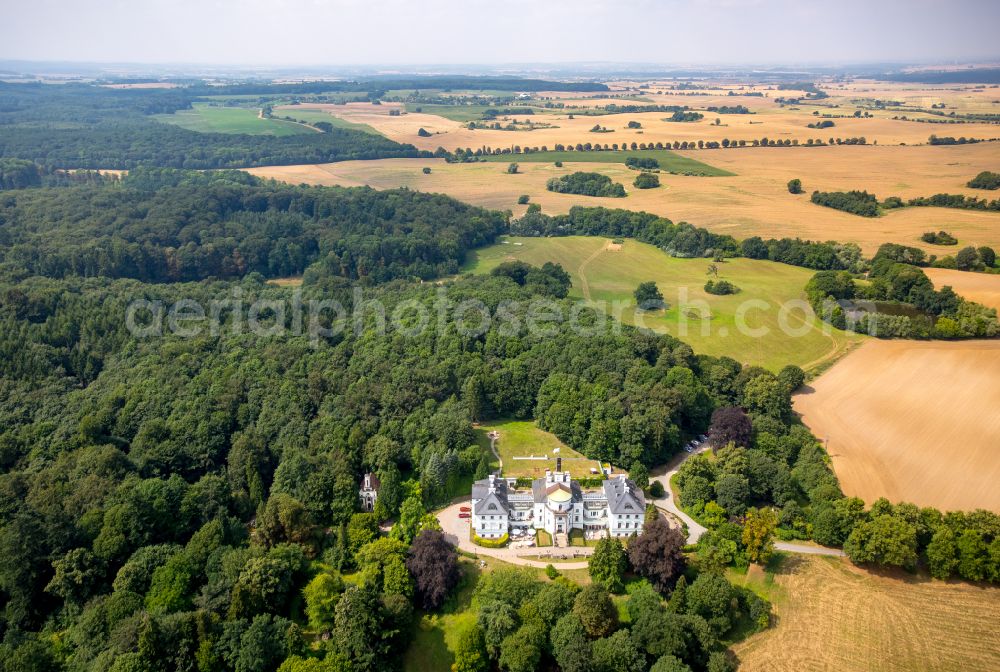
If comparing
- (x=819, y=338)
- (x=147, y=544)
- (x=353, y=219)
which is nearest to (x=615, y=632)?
(x=147, y=544)

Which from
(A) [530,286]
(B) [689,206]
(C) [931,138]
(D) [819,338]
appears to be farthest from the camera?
(C) [931,138]

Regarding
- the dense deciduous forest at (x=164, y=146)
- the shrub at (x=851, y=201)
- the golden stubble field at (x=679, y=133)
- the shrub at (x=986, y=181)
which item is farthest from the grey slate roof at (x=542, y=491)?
the golden stubble field at (x=679, y=133)

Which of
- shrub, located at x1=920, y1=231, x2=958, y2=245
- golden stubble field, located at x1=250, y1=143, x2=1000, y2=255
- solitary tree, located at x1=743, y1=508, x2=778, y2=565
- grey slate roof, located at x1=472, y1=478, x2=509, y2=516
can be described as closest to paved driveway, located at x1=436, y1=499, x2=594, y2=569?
grey slate roof, located at x1=472, y1=478, x2=509, y2=516

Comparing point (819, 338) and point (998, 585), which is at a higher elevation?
point (819, 338)

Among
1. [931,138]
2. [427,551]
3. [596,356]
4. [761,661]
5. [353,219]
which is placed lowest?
[761,661]

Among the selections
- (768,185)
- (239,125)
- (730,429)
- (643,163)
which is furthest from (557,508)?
(239,125)

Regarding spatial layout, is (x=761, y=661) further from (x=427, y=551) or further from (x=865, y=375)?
(x=865, y=375)

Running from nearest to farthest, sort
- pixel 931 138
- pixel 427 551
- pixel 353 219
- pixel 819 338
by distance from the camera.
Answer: pixel 427 551 < pixel 819 338 < pixel 353 219 < pixel 931 138

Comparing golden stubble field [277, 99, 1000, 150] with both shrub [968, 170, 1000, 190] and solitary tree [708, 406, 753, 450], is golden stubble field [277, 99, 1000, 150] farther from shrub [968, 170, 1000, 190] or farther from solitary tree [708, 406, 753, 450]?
solitary tree [708, 406, 753, 450]

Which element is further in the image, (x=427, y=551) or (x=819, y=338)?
(x=819, y=338)
